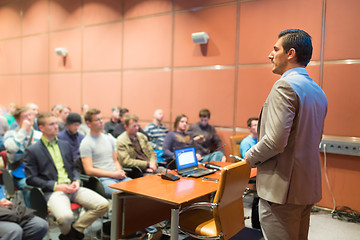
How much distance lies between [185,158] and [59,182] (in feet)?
4.24

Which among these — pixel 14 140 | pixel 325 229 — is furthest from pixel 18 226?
pixel 325 229

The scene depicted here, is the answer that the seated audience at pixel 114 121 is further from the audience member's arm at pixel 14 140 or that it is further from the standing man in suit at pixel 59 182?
the standing man in suit at pixel 59 182

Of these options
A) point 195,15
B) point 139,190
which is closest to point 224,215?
point 139,190

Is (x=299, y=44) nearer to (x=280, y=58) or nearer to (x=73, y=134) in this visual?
(x=280, y=58)

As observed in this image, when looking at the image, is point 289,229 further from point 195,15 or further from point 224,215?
point 195,15

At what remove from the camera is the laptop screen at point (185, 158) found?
10.1 ft

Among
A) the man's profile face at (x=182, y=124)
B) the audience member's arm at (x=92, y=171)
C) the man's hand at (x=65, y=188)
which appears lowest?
the man's hand at (x=65, y=188)

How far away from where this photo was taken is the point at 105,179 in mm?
3453

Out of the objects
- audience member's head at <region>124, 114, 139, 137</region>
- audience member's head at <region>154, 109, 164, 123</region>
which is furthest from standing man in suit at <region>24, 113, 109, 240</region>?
audience member's head at <region>154, 109, 164, 123</region>

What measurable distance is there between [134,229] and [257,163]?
1503 mm

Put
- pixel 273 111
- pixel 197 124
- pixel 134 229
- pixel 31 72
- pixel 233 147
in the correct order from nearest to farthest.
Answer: pixel 273 111
pixel 134 229
pixel 233 147
pixel 197 124
pixel 31 72

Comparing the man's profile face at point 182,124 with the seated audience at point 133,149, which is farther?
the man's profile face at point 182,124

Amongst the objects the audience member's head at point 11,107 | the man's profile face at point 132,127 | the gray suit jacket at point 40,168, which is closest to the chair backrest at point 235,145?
the man's profile face at point 132,127

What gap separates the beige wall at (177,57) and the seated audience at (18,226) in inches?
133
